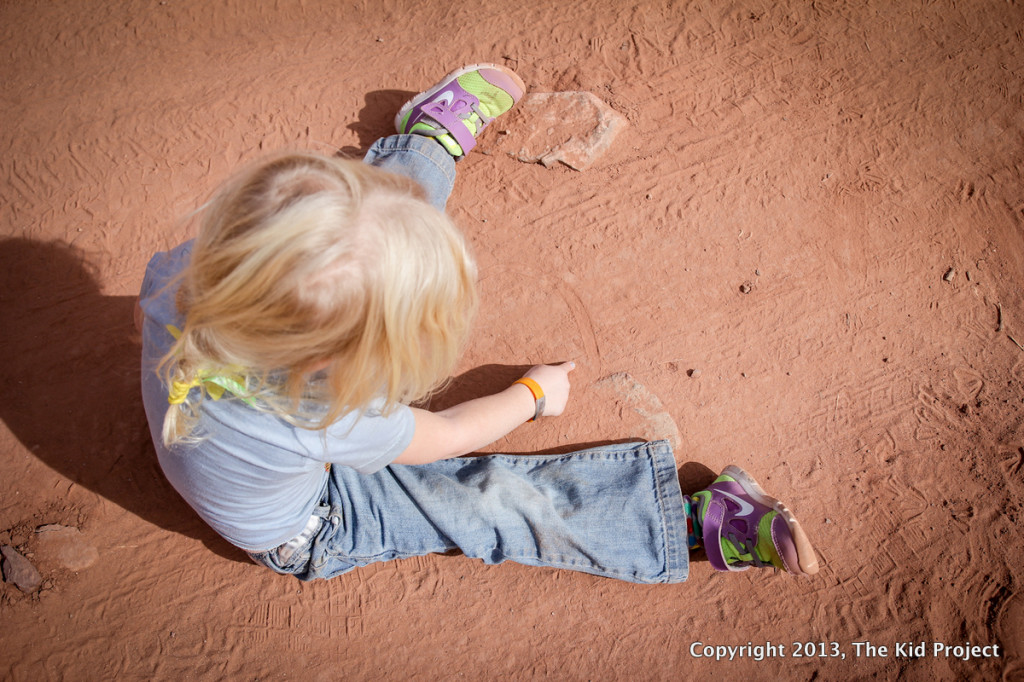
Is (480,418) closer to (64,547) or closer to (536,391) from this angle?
(536,391)

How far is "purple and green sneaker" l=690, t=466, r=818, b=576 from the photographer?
1765 mm

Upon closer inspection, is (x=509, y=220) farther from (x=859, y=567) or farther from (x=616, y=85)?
(x=859, y=567)

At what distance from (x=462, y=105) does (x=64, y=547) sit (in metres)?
2.07

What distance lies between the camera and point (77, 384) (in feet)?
7.06

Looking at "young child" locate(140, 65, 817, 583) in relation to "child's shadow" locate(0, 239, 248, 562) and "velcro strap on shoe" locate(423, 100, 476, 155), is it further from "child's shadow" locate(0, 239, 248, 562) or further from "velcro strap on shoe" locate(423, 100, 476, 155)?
"child's shadow" locate(0, 239, 248, 562)

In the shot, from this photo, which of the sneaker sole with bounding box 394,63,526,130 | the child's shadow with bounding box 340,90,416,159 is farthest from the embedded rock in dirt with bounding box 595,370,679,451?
the child's shadow with bounding box 340,90,416,159

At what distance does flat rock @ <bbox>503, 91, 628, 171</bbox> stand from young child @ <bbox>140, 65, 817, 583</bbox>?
12.3 inches

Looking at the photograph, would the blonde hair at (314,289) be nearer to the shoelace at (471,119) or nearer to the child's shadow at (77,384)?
the child's shadow at (77,384)

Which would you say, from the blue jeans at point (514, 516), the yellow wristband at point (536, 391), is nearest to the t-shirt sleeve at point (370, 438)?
the blue jeans at point (514, 516)

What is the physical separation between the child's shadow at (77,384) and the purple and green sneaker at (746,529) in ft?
5.12

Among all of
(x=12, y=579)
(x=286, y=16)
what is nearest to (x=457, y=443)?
(x=12, y=579)

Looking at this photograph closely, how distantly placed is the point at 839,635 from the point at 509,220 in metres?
1.82

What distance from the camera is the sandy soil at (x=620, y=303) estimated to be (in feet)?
6.46

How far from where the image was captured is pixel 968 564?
1978mm
